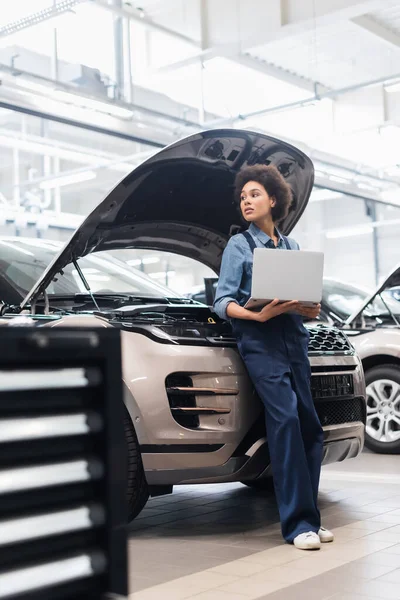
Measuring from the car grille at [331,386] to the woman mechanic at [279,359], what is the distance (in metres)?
0.35

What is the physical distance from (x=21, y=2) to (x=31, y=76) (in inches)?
47.3

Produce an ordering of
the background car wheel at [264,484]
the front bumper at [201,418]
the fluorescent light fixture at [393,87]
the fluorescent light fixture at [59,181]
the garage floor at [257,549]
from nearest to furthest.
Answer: the garage floor at [257,549] → the front bumper at [201,418] → the background car wheel at [264,484] → the fluorescent light fixture at [393,87] → the fluorescent light fixture at [59,181]

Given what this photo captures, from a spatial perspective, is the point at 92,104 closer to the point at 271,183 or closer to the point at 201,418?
the point at 271,183

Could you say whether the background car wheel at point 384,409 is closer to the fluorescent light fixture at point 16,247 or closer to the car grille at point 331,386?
the car grille at point 331,386

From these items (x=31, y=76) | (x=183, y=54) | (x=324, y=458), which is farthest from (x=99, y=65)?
(x=324, y=458)

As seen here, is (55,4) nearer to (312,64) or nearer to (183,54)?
(183,54)

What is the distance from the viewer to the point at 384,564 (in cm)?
359

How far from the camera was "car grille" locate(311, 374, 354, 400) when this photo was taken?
→ 459 centimetres

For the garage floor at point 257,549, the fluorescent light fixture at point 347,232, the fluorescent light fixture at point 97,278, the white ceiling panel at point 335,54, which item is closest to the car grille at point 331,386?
the garage floor at point 257,549

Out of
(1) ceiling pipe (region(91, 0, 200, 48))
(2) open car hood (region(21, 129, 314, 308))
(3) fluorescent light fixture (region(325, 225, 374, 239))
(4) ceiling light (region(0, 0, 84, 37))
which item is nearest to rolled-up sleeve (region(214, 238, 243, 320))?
(2) open car hood (region(21, 129, 314, 308))

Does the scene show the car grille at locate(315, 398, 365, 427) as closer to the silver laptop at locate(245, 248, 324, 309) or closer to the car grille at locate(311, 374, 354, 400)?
Result: the car grille at locate(311, 374, 354, 400)

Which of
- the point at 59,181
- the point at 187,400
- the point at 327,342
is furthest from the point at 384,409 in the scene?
the point at 59,181

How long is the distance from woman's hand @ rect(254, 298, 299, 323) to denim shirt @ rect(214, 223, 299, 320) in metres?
0.21

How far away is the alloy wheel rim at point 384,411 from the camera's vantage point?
6965 millimetres
